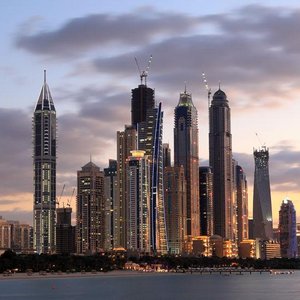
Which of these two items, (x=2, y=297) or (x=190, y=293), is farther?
(x=190, y=293)

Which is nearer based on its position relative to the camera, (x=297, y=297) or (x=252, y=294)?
(x=297, y=297)

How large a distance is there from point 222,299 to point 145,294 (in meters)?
20.1

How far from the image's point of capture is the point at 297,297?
175875 millimetres

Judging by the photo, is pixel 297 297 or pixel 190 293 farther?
pixel 190 293

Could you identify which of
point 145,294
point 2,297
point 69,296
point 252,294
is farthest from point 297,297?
point 2,297

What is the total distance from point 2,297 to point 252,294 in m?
53.9

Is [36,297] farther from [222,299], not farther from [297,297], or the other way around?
[297,297]

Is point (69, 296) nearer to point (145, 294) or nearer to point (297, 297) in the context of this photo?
point (145, 294)

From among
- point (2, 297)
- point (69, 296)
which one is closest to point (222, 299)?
point (69, 296)

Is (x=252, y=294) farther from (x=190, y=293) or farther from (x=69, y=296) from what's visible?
(x=69, y=296)

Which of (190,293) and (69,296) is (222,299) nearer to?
(190,293)

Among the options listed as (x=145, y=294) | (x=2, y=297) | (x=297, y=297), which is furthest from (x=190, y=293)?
(x=2, y=297)

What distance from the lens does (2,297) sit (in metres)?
176

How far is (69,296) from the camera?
586 ft
